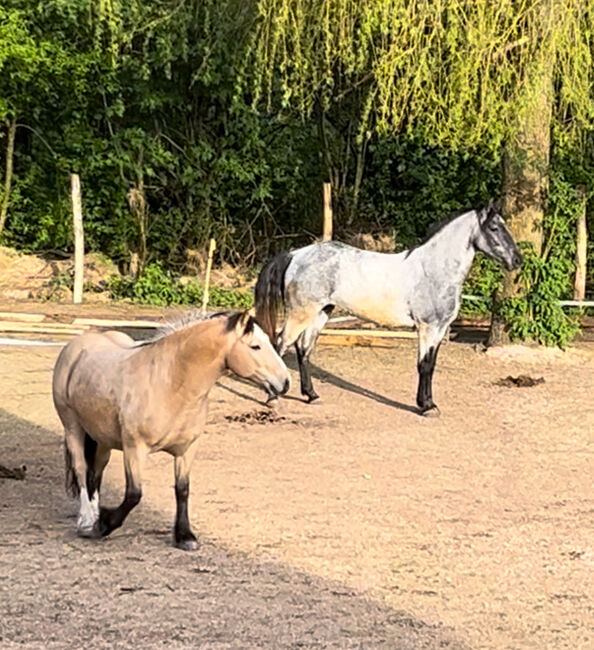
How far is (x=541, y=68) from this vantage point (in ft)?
28.0

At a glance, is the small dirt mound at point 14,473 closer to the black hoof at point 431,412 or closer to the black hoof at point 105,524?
the black hoof at point 105,524

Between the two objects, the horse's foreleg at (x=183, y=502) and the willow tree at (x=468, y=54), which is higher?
the willow tree at (x=468, y=54)

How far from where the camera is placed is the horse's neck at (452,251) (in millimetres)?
7609

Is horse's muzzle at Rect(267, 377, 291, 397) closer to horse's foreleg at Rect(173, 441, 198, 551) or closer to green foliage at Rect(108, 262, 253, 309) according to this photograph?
horse's foreleg at Rect(173, 441, 198, 551)

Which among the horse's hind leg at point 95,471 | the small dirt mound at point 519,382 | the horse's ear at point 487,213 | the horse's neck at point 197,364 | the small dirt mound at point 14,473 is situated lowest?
the small dirt mound at point 14,473

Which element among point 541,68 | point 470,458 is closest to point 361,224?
point 541,68

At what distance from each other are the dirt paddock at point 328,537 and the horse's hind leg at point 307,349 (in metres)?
0.12

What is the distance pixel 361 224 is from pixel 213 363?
11.2 metres

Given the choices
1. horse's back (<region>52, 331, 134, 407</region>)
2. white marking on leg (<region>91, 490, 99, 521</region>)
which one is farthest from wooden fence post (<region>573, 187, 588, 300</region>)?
white marking on leg (<region>91, 490, 99, 521</region>)

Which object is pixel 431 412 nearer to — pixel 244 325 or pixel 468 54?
pixel 468 54

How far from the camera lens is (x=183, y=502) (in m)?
4.25

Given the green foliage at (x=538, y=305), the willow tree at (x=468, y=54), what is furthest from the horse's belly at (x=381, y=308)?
the green foliage at (x=538, y=305)

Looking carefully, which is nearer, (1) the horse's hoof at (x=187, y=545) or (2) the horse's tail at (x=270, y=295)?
(1) the horse's hoof at (x=187, y=545)

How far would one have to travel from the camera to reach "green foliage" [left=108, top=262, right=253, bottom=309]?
1312cm
